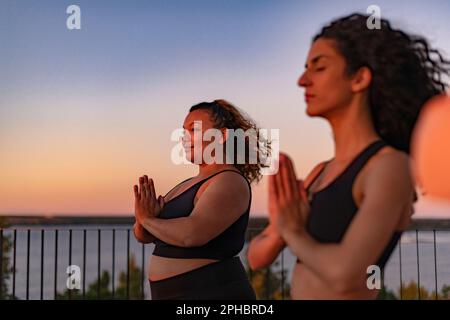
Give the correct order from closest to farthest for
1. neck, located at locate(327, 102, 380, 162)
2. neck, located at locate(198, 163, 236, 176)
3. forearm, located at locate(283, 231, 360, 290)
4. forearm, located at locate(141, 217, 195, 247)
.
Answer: forearm, located at locate(283, 231, 360, 290) < neck, located at locate(327, 102, 380, 162) < forearm, located at locate(141, 217, 195, 247) < neck, located at locate(198, 163, 236, 176)

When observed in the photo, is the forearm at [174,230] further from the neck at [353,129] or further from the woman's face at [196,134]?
the neck at [353,129]

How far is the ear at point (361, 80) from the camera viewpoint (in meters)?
1.46

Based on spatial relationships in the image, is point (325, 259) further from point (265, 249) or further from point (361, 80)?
point (361, 80)

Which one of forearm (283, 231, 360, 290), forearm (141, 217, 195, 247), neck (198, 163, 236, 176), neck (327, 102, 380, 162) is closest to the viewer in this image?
forearm (283, 231, 360, 290)

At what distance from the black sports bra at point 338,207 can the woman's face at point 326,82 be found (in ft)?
0.43

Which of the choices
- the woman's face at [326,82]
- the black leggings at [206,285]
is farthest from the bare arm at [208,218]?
the woman's face at [326,82]

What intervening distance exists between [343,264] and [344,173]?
0.20 meters

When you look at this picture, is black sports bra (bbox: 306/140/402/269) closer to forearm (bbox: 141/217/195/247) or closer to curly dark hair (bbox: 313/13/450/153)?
curly dark hair (bbox: 313/13/450/153)

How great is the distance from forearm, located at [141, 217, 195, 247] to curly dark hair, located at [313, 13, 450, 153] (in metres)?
0.70

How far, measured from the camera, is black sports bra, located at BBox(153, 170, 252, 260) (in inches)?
78.8

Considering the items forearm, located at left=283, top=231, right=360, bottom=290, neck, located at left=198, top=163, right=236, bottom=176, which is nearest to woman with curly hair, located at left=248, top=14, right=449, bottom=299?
forearm, located at left=283, top=231, right=360, bottom=290

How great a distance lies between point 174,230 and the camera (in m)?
1.94

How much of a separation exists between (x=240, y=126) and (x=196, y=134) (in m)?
0.17

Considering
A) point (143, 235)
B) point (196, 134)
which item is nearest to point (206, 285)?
point (143, 235)
